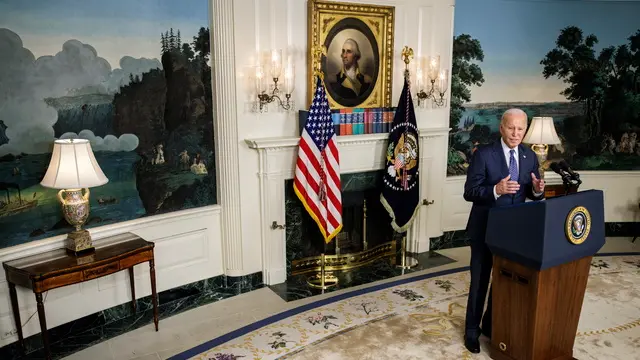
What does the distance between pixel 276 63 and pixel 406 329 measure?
272 centimetres

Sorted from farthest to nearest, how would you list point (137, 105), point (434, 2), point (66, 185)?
point (434, 2) → point (137, 105) → point (66, 185)

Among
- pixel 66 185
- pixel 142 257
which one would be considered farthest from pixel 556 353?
pixel 66 185

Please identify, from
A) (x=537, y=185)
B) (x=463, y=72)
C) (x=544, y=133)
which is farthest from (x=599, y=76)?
(x=537, y=185)

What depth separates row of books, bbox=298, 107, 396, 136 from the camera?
17.4 feet

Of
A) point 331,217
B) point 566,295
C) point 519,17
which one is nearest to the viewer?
point 566,295

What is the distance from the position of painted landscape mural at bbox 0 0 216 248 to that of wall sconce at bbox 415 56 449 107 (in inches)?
96.8

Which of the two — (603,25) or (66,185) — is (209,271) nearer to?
(66,185)

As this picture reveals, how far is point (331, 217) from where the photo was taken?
17.1ft

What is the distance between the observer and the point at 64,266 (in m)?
3.57

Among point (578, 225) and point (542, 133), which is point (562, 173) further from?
point (542, 133)

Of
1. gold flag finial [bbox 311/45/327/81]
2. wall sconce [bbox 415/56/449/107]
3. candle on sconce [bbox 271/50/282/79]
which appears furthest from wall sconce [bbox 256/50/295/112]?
wall sconce [bbox 415/56/449/107]

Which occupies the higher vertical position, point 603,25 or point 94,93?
point 603,25

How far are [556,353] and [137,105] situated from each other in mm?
3838

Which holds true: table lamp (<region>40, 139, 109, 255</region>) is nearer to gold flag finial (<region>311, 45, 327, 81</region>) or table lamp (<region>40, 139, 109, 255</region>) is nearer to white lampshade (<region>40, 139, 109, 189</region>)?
white lampshade (<region>40, 139, 109, 189</region>)
